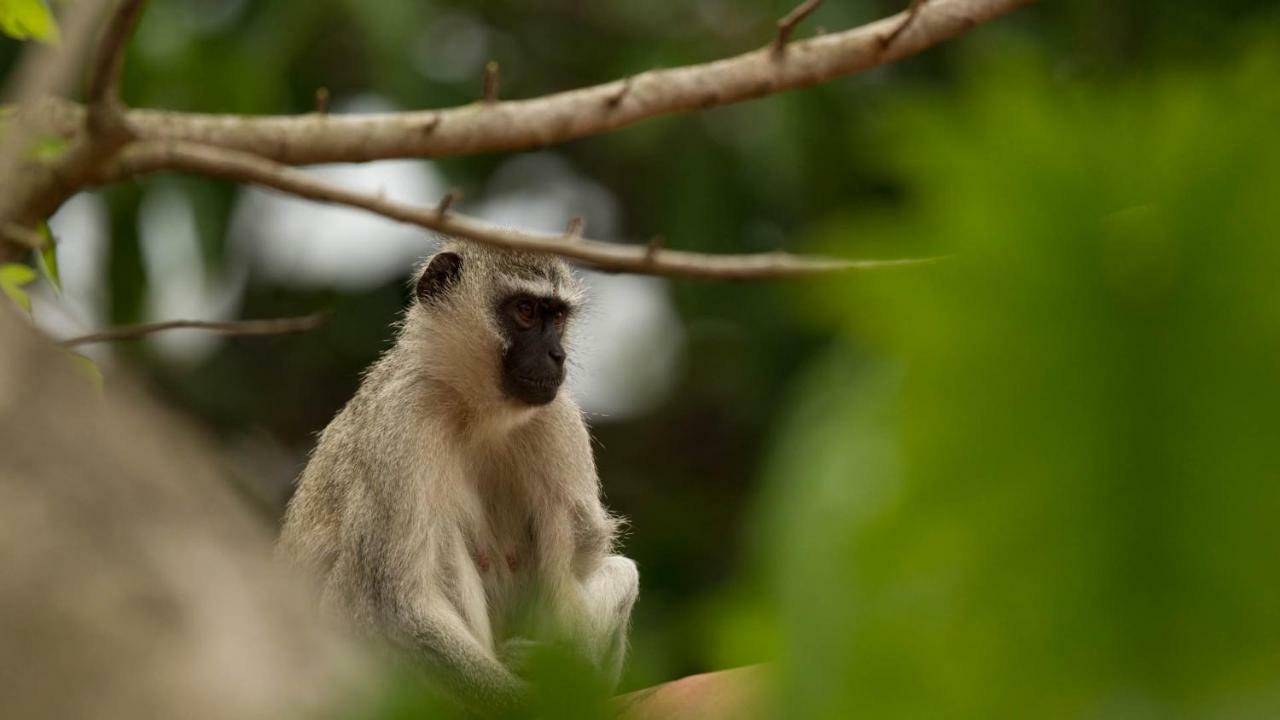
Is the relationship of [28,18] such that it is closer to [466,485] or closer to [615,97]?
[615,97]

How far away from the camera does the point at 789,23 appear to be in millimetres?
4738

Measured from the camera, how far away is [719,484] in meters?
17.0

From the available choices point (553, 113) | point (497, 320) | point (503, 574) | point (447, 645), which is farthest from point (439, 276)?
point (553, 113)

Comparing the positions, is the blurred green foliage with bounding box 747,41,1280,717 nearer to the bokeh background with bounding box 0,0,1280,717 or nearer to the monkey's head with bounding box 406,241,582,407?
the bokeh background with bounding box 0,0,1280,717

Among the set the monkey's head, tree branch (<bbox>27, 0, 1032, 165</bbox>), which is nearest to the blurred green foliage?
tree branch (<bbox>27, 0, 1032, 165</bbox>)

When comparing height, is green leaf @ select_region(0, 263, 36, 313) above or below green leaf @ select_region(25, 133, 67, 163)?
below

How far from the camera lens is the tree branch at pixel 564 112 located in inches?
191

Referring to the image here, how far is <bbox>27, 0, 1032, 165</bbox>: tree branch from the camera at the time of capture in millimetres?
4855

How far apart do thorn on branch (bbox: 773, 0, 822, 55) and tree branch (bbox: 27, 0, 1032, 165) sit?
0.15 feet

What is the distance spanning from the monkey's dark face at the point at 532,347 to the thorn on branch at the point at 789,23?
1975mm

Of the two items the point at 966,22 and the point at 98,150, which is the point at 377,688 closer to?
the point at 98,150

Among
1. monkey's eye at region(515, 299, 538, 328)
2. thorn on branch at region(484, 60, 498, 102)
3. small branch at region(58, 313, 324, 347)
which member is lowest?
small branch at region(58, 313, 324, 347)

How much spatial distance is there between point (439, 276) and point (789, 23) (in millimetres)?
2796

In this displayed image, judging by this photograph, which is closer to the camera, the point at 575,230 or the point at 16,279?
the point at 16,279
